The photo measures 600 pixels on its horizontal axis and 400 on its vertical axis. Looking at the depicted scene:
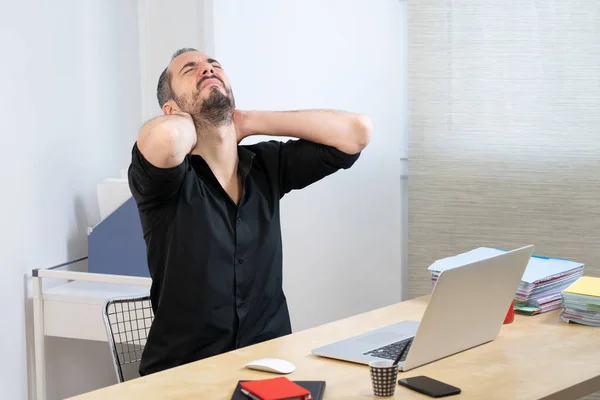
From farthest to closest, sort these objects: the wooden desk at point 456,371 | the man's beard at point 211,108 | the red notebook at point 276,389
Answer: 1. the man's beard at point 211,108
2. the wooden desk at point 456,371
3. the red notebook at point 276,389

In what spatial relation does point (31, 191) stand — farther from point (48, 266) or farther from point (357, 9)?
point (357, 9)

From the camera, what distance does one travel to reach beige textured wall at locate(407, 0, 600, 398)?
10.7 feet

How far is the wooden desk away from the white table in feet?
3.94

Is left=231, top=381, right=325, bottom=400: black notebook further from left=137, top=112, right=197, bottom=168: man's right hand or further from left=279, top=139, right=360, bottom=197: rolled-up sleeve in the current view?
left=279, top=139, right=360, bottom=197: rolled-up sleeve

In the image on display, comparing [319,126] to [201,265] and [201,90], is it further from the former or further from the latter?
[201,265]

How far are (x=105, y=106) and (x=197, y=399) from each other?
216 centimetres

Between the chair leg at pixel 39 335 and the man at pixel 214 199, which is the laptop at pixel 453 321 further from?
the chair leg at pixel 39 335

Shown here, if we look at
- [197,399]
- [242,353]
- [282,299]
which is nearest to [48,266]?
[282,299]

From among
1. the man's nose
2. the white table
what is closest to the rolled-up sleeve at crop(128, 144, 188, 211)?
the man's nose

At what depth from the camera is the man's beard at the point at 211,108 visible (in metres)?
2.24

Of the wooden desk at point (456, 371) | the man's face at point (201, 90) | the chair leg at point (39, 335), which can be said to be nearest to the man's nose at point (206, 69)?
the man's face at point (201, 90)

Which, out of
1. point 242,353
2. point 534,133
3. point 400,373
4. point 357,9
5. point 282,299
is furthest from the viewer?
point 357,9

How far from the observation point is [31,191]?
3125 mm

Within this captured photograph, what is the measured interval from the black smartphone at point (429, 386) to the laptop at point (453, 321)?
86 mm
